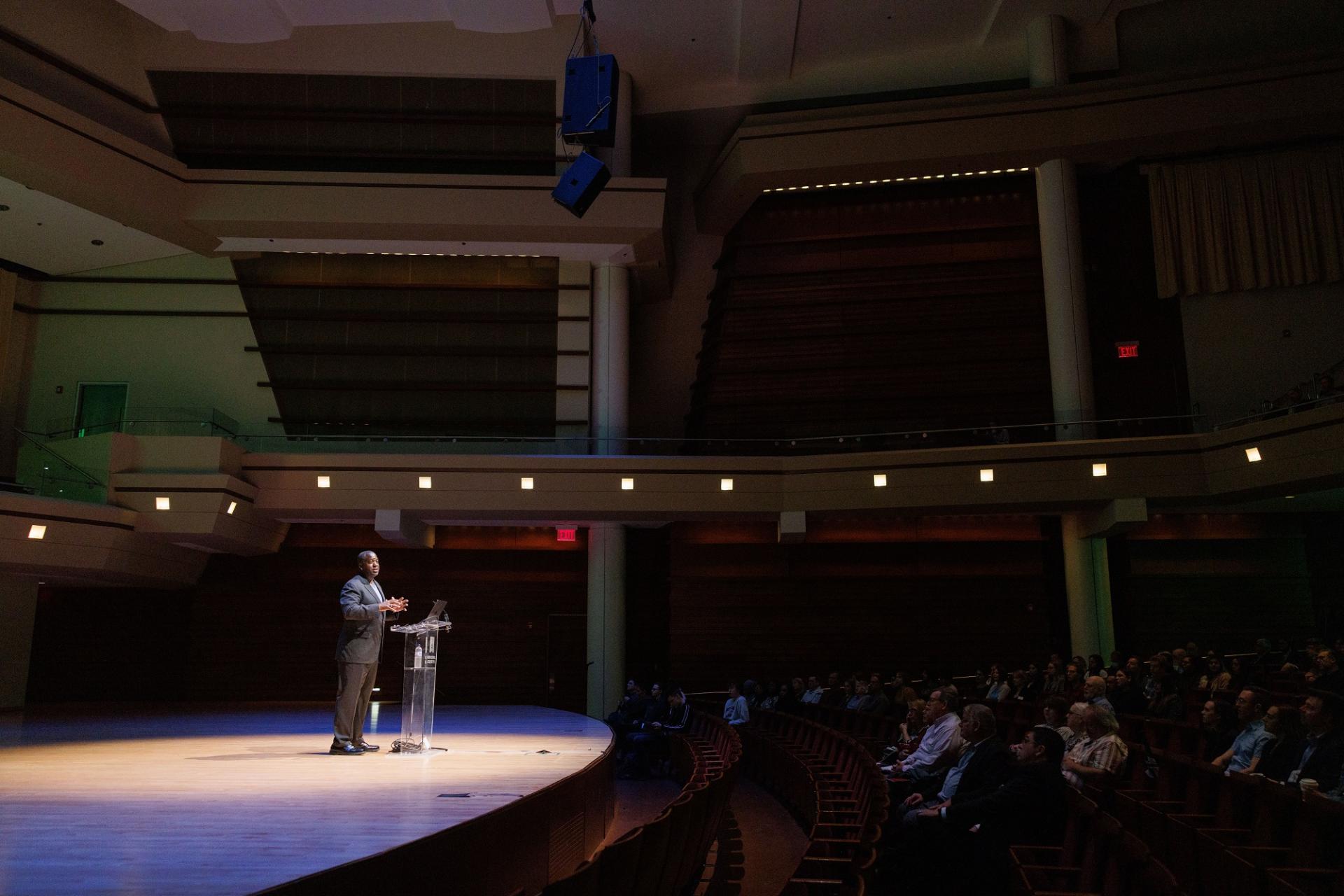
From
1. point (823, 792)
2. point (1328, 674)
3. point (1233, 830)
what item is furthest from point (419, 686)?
point (1328, 674)

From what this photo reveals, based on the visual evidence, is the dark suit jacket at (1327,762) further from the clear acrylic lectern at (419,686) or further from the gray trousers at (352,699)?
the gray trousers at (352,699)

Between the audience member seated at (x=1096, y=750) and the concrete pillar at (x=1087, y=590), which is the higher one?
the concrete pillar at (x=1087, y=590)

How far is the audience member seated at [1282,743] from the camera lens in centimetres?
448

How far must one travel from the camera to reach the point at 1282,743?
180 inches

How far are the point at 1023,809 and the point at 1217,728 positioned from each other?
2.45 meters

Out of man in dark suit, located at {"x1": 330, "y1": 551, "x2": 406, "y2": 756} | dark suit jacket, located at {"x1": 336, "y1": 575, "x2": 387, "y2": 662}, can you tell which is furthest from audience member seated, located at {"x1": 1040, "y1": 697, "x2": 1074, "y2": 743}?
dark suit jacket, located at {"x1": 336, "y1": 575, "x2": 387, "y2": 662}

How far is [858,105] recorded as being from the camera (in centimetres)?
1409

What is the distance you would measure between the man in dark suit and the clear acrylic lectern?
178 mm

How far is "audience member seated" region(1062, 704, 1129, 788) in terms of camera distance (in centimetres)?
446

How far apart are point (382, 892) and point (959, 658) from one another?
12.5m

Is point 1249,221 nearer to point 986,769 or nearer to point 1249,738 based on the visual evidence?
point 1249,738

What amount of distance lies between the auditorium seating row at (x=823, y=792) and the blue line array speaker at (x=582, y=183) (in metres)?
5.09

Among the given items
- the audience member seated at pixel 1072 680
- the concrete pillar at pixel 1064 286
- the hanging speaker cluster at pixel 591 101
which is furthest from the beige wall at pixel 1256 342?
the hanging speaker cluster at pixel 591 101

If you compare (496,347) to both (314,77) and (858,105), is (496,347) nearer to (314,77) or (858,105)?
(314,77)
